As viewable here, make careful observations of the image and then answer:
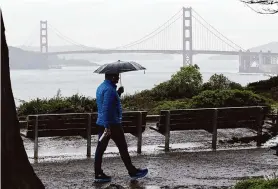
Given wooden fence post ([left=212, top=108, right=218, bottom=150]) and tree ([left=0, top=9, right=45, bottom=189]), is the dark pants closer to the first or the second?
tree ([left=0, top=9, right=45, bottom=189])

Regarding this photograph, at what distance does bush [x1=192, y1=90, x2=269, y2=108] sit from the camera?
13.4 m

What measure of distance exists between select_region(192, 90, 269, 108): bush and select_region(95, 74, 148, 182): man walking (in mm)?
6881

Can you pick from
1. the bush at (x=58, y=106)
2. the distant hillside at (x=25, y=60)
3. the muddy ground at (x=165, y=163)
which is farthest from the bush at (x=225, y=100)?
the distant hillside at (x=25, y=60)

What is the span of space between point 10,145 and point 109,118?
7.34 ft

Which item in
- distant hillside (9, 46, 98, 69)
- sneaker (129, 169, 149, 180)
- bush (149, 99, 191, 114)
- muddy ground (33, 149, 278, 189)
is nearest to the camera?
muddy ground (33, 149, 278, 189)

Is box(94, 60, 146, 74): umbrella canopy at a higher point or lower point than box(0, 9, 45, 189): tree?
higher

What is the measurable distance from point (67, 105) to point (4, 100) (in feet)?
30.5

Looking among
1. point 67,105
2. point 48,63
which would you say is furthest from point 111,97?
point 48,63

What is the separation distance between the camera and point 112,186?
628 centimetres

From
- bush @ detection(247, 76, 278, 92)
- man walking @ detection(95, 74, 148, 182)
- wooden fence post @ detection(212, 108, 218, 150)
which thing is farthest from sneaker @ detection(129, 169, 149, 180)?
bush @ detection(247, 76, 278, 92)

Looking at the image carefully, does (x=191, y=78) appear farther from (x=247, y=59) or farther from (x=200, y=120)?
(x=247, y=59)

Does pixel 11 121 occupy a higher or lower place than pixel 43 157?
higher

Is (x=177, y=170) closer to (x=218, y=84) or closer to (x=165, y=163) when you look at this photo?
(x=165, y=163)

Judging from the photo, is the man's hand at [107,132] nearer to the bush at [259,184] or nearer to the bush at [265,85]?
the bush at [259,184]
